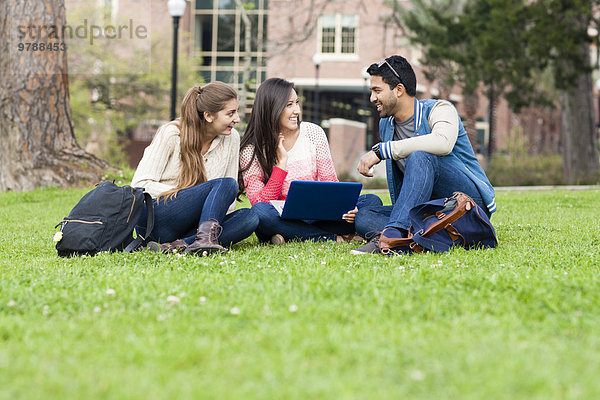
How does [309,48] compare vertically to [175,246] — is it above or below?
above

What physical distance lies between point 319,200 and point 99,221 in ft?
5.21

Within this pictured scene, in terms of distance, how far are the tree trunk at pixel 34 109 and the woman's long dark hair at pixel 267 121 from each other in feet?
20.1

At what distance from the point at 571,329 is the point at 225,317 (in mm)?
1398

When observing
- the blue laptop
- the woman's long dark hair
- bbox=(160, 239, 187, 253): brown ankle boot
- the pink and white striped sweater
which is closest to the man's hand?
the blue laptop

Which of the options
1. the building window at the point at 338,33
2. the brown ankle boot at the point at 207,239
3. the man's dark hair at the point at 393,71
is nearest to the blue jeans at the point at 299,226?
the brown ankle boot at the point at 207,239

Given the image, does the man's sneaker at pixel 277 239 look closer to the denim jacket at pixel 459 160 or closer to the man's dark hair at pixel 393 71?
the denim jacket at pixel 459 160

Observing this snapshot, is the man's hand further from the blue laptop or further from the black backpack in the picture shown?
the black backpack

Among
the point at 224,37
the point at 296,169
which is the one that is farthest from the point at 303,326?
the point at 224,37

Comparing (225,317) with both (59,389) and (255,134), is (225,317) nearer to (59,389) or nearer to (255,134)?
(59,389)

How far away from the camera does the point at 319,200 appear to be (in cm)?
516

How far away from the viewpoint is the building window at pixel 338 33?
30.7m

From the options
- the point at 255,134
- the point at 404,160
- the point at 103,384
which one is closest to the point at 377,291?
the point at 103,384

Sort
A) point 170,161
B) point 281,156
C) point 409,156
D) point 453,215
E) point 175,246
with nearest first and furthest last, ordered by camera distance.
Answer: point 453,215 → point 409,156 → point 175,246 → point 170,161 → point 281,156

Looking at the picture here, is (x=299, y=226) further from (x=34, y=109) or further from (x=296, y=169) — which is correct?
(x=34, y=109)
